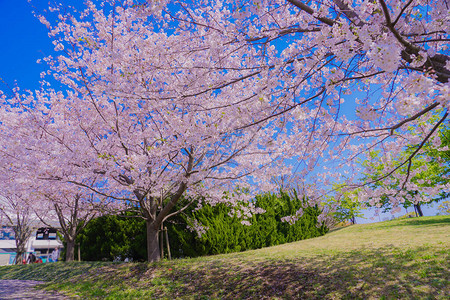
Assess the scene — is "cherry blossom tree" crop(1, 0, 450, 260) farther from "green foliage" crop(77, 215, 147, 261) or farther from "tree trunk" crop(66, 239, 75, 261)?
"tree trunk" crop(66, 239, 75, 261)

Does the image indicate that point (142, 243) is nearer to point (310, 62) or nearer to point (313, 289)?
point (313, 289)

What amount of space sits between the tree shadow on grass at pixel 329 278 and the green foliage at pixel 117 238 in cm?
412

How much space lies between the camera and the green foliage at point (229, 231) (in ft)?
31.2

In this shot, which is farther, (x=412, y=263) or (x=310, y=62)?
(x=412, y=263)

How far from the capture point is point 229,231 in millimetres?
9789

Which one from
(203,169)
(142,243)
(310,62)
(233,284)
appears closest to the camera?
(310,62)

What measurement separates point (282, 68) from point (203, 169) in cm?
389

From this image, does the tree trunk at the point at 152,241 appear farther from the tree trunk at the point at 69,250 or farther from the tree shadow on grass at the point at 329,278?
the tree trunk at the point at 69,250

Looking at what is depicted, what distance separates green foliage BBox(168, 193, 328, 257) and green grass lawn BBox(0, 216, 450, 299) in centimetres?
151

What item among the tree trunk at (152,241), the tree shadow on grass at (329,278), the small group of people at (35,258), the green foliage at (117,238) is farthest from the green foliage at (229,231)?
the small group of people at (35,258)

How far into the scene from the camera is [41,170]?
7395mm

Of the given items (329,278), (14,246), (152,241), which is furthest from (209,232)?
(14,246)

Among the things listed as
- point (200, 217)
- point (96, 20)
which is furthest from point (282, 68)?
point (200, 217)

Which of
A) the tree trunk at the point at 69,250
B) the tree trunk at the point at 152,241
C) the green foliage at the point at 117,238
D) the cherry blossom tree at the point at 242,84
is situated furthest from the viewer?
the tree trunk at the point at 69,250
